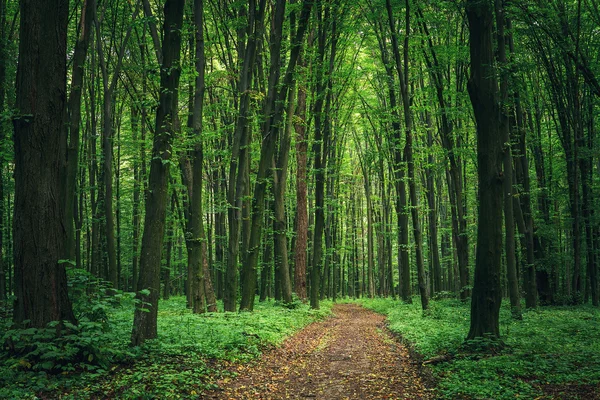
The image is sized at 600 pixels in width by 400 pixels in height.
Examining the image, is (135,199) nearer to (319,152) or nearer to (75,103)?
(319,152)

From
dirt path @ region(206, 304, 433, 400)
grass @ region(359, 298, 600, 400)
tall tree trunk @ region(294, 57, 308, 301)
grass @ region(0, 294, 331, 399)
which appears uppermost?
tall tree trunk @ region(294, 57, 308, 301)

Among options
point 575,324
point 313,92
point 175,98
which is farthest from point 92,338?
point 313,92

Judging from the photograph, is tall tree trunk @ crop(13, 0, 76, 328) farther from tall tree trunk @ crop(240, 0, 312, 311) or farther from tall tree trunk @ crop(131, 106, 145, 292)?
tall tree trunk @ crop(131, 106, 145, 292)

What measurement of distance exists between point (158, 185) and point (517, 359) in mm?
7018

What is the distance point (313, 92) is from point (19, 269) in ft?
53.2

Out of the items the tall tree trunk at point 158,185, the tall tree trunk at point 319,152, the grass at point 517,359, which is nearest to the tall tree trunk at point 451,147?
the tall tree trunk at point 319,152

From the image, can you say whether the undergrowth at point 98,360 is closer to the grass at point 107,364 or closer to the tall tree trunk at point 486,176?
the grass at point 107,364

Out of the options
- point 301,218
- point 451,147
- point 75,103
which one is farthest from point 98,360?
point 451,147

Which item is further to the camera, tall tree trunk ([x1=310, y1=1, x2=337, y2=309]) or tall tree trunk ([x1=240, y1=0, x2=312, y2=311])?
tall tree trunk ([x1=310, y1=1, x2=337, y2=309])

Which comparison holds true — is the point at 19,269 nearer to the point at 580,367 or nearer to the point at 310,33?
the point at 580,367

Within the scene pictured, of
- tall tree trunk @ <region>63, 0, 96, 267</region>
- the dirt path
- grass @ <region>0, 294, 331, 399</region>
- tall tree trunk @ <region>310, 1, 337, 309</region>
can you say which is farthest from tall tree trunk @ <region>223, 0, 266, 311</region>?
grass @ <region>0, 294, 331, 399</region>

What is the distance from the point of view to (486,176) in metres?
8.52

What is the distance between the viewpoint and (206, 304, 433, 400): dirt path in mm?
6539

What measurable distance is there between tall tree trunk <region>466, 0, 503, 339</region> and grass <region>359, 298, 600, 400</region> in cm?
82
